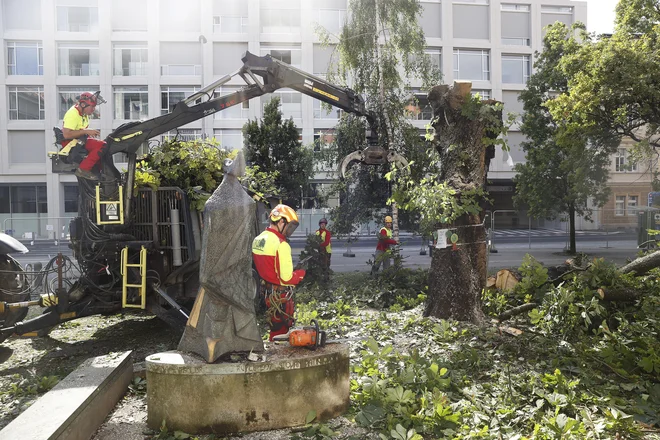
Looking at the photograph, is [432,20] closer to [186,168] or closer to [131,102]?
[131,102]

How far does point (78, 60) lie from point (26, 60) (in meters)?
2.58

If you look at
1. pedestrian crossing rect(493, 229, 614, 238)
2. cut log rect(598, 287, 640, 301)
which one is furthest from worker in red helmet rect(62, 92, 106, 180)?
pedestrian crossing rect(493, 229, 614, 238)

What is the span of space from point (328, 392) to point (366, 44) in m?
12.5

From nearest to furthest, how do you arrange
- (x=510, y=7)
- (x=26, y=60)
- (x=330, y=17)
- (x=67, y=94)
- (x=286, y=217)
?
(x=286, y=217)
(x=330, y=17)
(x=26, y=60)
(x=67, y=94)
(x=510, y=7)

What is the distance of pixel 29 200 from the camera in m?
28.6

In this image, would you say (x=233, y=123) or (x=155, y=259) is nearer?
(x=155, y=259)

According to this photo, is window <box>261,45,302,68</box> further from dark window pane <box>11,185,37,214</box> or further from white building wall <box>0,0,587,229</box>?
dark window pane <box>11,185,37,214</box>

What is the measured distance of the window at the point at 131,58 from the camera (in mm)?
26500

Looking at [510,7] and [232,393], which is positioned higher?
[510,7]

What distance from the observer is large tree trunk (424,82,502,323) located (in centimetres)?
696

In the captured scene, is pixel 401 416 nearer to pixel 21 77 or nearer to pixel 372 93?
pixel 372 93

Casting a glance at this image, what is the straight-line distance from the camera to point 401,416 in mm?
4070

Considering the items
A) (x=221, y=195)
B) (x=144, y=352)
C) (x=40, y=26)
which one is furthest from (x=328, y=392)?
(x=40, y=26)

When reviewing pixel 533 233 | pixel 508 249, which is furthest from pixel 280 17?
pixel 533 233
